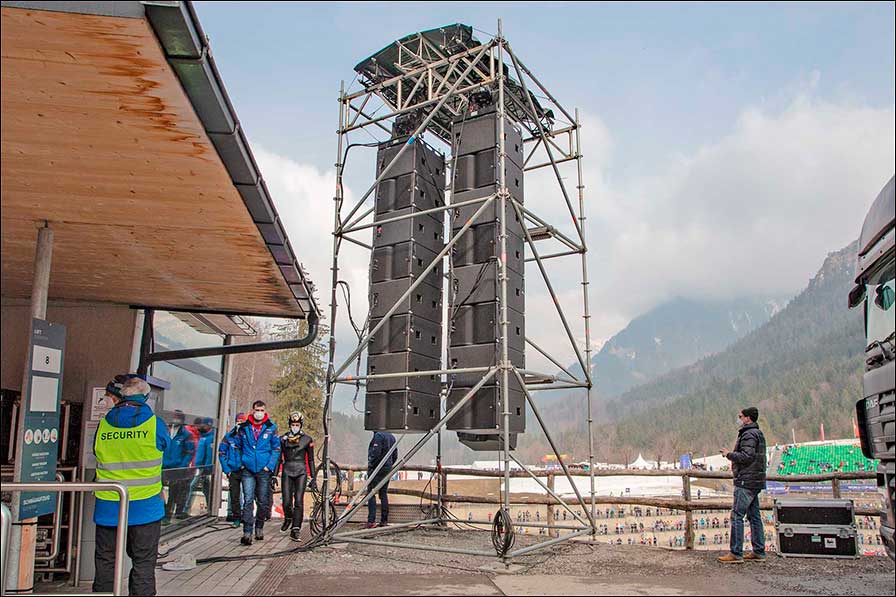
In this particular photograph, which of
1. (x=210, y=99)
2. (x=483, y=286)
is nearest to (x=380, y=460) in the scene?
(x=483, y=286)

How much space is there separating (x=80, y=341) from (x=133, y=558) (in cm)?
295

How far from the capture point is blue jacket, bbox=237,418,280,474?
908cm

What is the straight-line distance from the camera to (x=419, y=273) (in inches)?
387

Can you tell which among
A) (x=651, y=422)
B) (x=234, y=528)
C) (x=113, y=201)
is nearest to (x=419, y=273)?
(x=234, y=528)

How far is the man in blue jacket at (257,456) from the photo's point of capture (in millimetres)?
9070

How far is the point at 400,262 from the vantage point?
9836 millimetres

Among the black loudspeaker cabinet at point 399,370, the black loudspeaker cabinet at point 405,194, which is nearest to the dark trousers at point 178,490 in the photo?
the black loudspeaker cabinet at point 399,370

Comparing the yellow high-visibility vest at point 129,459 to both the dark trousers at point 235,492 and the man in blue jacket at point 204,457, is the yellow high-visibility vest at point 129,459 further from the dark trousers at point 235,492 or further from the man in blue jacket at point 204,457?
the man in blue jacket at point 204,457

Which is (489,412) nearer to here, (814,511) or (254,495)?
(254,495)

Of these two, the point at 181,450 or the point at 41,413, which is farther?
the point at 181,450

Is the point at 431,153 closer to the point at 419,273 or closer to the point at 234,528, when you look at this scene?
the point at 419,273

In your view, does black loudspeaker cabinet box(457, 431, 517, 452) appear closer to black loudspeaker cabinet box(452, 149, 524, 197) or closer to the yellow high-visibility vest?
black loudspeaker cabinet box(452, 149, 524, 197)

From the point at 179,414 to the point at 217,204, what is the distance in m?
5.41

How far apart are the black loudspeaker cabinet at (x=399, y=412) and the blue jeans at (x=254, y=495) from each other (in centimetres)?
144
